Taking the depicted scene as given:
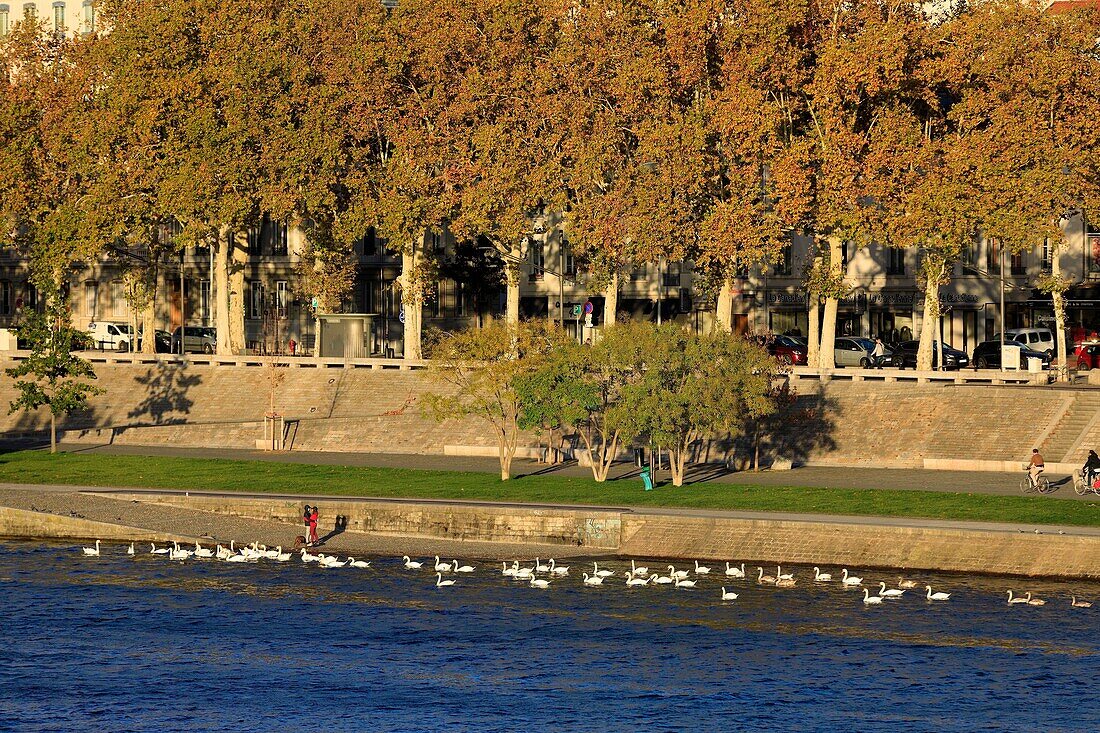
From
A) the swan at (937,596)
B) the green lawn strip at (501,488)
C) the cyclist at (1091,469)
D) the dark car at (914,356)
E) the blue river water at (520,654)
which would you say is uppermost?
the dark car at (914,356)

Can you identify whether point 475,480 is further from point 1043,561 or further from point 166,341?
point 166,341

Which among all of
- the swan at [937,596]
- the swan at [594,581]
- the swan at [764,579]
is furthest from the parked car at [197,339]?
the swan at [937,596]

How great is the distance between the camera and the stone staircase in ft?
253

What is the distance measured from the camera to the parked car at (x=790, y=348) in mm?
101375

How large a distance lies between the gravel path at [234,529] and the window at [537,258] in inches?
2171

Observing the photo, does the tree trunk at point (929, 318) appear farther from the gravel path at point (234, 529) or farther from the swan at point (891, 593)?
the swan at point (891, 593)

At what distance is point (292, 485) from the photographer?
7800 centimetres

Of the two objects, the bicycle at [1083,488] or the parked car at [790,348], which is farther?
the parked car at [790,348]

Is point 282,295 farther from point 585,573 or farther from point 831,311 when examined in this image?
point 585,573

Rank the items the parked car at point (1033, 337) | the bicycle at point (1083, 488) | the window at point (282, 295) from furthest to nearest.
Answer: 1. the window at point (282, 295)
2. the parked car at point (1033, 337)
3. the bicycle at point (1083, 488)

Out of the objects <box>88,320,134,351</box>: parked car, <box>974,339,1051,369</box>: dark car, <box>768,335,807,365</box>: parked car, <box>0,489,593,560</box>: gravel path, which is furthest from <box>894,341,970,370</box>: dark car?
<box>88,320,134,351</box>: parked car

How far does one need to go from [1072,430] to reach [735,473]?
14342 millimetres

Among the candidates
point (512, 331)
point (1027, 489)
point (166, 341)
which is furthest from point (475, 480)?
point (166, 341)

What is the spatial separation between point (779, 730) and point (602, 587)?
16261 millimetres
